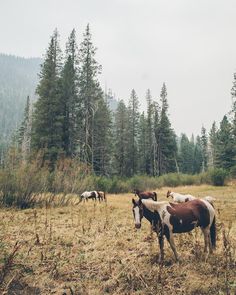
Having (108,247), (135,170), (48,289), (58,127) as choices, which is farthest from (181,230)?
(135,170)

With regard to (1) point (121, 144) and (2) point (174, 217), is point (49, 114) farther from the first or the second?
(2) point (174, 217)

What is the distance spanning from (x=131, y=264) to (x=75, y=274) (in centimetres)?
111

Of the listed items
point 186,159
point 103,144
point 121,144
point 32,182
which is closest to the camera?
point 32,182

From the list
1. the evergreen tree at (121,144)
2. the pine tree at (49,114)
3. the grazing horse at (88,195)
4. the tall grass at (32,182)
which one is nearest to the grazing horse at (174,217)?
the tall grass at (32,182)

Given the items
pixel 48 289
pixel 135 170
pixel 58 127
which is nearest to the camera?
pixel 48 289

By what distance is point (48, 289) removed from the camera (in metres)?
5.18

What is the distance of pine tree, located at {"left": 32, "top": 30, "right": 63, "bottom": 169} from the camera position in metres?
31.9

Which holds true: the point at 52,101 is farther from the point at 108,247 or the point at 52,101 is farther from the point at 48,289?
the point at 48,289

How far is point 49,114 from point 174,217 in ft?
94.4

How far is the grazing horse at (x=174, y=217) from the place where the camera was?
6168mm

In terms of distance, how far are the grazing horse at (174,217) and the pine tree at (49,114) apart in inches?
980

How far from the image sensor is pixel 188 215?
6.34 metres

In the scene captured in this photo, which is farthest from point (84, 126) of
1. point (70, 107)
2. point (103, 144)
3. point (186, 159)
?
point (186, 159)

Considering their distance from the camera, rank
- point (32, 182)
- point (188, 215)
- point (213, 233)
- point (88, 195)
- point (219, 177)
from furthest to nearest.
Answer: point (219, 177)
point (88, 195)
point (32, 182)
point (213, 233)
point (188, 215)
